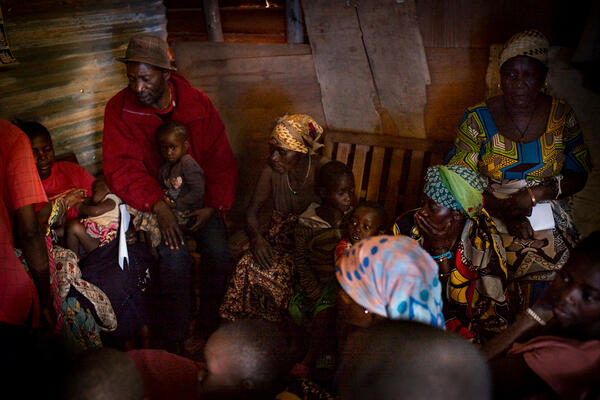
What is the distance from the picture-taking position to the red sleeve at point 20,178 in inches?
82.0

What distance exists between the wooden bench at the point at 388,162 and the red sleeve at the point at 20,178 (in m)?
2.43

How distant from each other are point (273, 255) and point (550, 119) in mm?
1976

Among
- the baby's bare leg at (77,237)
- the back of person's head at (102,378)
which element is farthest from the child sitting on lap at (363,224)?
the baby's bare leg at (77,237)

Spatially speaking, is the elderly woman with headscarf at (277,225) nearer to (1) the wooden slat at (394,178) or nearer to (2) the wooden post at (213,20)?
(1) the wooden slat at (394,178)

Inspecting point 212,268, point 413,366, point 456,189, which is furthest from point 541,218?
point 212,268

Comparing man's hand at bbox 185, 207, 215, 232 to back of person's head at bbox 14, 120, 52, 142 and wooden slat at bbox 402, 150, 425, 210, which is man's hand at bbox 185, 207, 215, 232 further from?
wooden slat at bbox 402, 150, 425, 210

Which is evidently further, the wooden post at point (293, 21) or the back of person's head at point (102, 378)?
the wooden post at point (293, 21)

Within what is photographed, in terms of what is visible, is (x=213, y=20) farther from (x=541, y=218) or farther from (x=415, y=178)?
(x=541, y=218)

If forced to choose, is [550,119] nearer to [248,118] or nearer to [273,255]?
[273,255]

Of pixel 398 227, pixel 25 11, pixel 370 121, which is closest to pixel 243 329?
pixel 398 227

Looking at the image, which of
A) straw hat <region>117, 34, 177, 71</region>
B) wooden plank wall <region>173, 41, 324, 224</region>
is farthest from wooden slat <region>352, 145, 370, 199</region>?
straw hat <region>117, 34, 177, 71</region>

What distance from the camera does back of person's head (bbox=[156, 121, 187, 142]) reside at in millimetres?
2926

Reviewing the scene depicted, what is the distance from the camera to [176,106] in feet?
10.5

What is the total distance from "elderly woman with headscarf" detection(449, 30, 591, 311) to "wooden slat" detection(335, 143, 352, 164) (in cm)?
124
